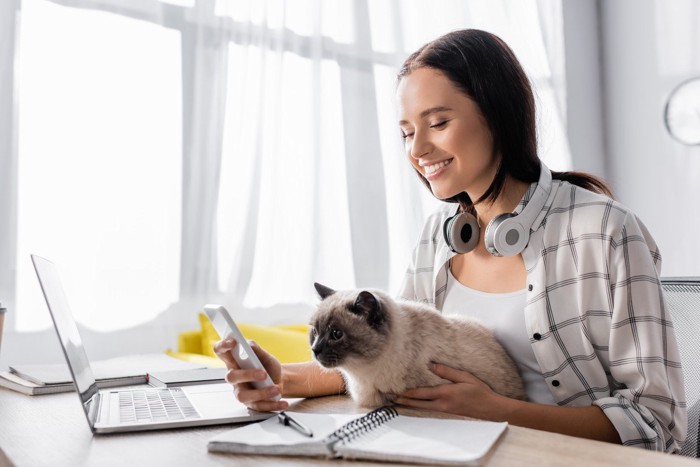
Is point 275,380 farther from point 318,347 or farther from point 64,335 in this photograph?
point 64,335

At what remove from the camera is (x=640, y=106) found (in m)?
4.39

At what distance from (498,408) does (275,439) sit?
1.50 feet

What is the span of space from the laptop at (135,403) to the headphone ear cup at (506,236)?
61 cm

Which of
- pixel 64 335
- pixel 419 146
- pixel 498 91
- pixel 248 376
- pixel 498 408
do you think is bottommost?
pixel 498 408

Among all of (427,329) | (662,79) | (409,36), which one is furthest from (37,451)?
(662,79)

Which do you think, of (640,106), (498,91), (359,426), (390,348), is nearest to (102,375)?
(390,348)

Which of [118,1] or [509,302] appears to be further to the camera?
[118,1]

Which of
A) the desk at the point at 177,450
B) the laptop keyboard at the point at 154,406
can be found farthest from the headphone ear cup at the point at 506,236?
the laptop keyboard at the point at 154,406

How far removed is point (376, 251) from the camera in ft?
11.2

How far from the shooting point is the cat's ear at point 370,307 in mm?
→ 1200

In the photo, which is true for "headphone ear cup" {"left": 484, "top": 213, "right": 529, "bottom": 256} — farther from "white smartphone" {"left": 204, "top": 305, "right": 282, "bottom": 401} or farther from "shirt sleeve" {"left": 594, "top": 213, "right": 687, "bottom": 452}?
"white smartphone" {"left": 204, "top": 305, "right": 282, "bottom": 401}

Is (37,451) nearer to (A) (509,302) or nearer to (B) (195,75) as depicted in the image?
(A) (509,302)

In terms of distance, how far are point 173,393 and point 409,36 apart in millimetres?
2935

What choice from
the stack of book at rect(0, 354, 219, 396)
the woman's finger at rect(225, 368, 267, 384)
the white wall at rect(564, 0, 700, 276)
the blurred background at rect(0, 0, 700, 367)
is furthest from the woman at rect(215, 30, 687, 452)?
the white wall at rect(564, 0, 700, 276)
